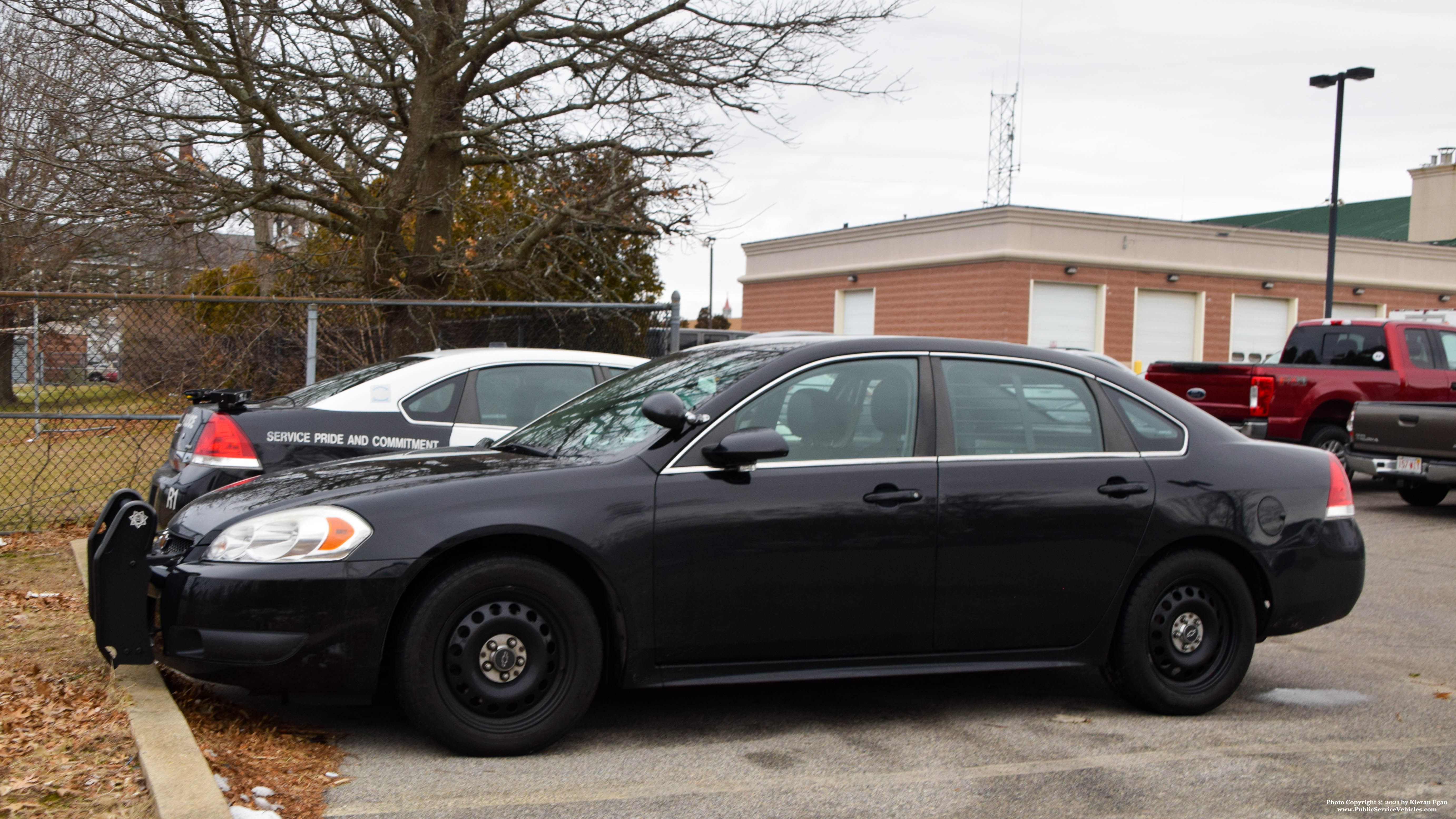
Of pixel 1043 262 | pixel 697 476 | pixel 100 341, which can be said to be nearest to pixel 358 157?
pixel 100 341

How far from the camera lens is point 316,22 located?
539 inches

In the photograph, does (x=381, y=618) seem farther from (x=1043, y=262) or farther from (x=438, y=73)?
(x=1043, y=262)

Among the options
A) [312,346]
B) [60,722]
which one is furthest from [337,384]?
[60,722]

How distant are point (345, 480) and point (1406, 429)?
11636 mm

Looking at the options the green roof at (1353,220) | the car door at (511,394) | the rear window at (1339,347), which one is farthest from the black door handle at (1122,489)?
the green roof at (1353,220)

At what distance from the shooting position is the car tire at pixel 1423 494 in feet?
44.2

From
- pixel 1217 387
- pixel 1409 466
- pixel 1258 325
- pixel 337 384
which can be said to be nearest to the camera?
pixel 337 384

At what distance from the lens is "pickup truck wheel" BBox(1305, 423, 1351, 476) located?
1480cm

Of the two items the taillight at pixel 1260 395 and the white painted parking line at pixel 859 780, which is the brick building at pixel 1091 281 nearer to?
the taillight at pixel 1260 395

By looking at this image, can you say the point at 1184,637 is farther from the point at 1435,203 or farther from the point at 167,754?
the point at 1435,203

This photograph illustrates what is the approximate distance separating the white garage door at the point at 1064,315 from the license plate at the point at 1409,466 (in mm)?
20298

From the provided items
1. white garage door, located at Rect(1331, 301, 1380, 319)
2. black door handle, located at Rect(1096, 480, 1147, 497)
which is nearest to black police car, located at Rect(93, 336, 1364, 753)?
black door handle, located at Rect(1096, 480, 1147, 497)

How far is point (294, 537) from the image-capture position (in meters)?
4.15

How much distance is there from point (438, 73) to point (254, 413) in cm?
870
